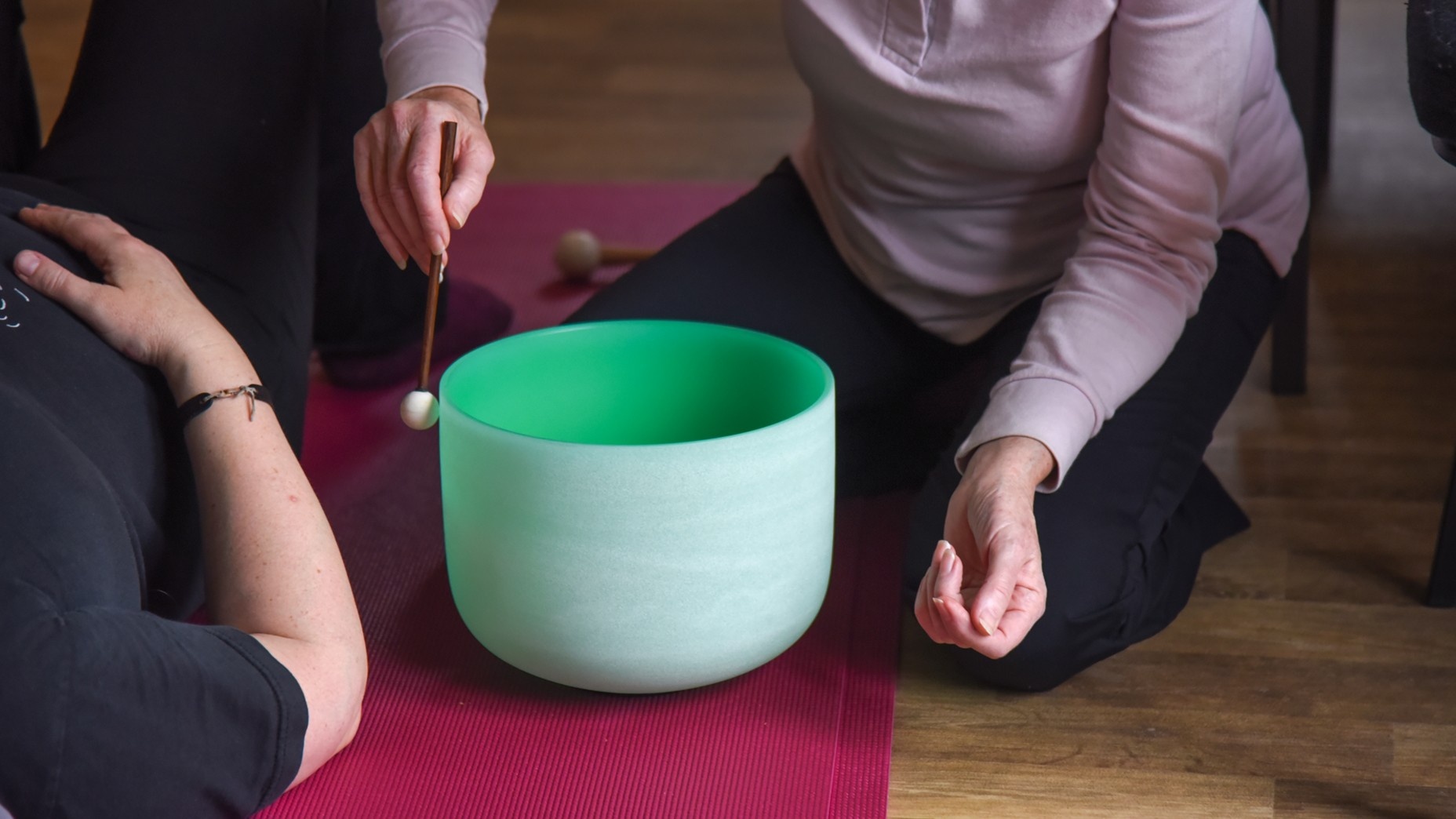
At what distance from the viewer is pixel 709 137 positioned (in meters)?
2.74

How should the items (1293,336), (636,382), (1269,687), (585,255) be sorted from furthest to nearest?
(585,255)
(1293,336)
(636,382)
(1269,687)

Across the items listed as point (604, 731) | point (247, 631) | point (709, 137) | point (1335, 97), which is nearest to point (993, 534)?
point (604, 731)

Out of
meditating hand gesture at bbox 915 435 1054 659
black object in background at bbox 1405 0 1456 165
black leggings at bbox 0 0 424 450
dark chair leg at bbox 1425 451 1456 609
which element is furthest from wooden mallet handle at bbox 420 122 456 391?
dark chair leg at bbox 1425 451 1456 609

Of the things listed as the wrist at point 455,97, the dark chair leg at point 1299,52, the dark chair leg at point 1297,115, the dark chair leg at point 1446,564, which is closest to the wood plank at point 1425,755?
the dark chair leg at point 1446,564

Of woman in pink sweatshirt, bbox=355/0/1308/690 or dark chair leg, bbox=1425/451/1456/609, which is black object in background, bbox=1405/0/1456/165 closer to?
woman in pink sweatshirt, bbox=355/0/1308/690

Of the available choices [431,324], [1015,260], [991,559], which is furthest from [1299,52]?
[431,324]

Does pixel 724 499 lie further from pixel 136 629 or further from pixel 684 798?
pixel 136 629

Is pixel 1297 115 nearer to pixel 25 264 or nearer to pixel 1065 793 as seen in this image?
pixel 1065 793

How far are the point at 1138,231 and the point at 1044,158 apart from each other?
0.12 metres

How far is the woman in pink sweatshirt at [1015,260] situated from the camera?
3.38 feet

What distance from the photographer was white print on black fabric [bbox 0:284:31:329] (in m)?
0.98

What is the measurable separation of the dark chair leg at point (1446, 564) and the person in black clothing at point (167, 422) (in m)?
0.87

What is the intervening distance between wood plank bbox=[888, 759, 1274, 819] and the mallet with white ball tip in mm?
1029

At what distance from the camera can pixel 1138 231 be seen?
1.08 metres
